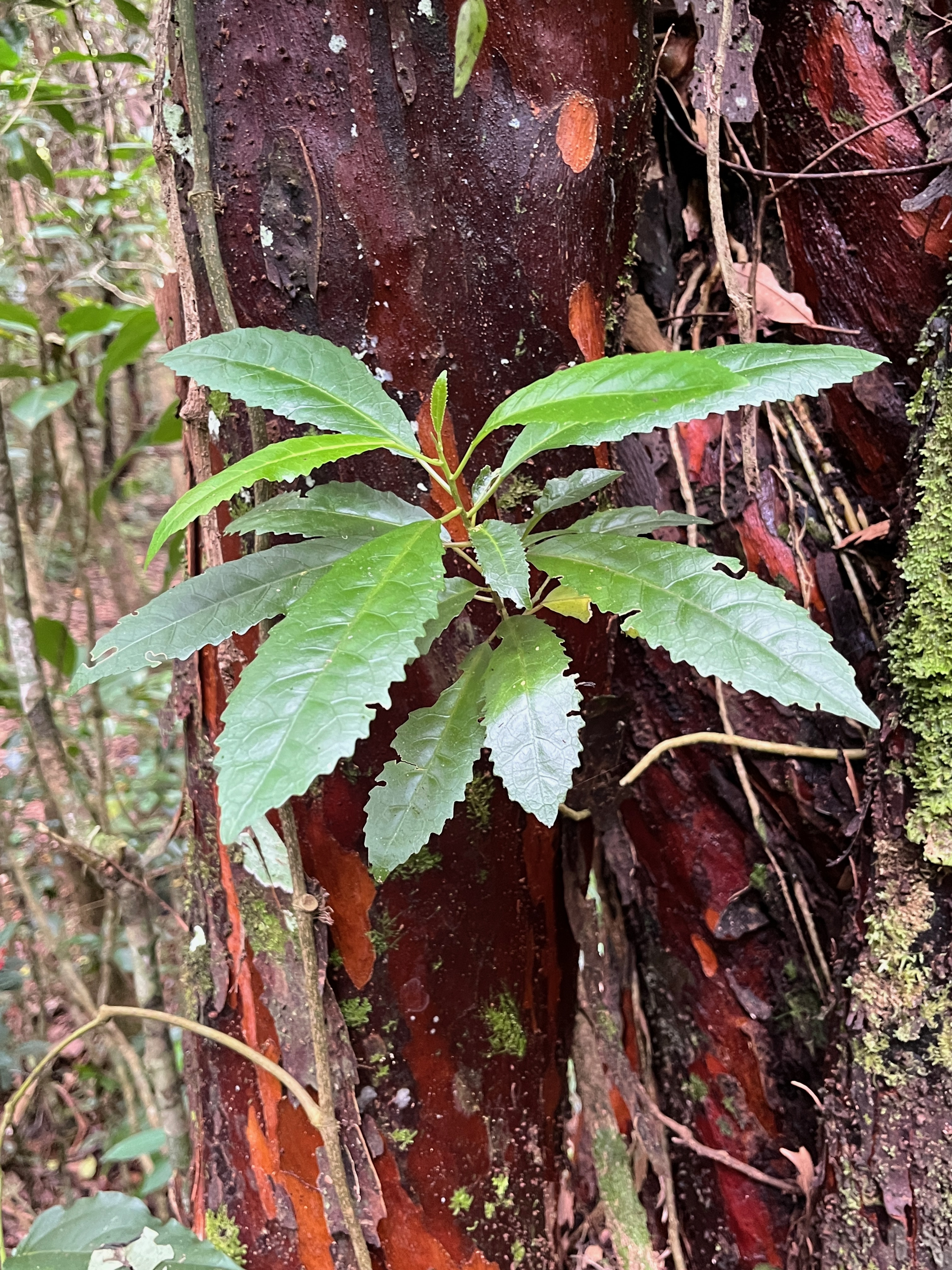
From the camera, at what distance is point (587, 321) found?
97 cm

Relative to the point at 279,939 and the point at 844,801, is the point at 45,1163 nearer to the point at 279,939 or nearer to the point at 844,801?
the point at 279,939

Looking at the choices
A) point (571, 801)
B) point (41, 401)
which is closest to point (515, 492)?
point (571, 801)

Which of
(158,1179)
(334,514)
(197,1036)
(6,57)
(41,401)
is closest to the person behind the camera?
(334,514)

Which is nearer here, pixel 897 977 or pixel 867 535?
pixel 897 977

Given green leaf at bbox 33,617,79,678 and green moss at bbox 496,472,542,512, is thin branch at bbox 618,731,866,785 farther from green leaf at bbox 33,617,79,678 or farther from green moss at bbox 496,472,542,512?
green leaf at bbox 33,617,79,678

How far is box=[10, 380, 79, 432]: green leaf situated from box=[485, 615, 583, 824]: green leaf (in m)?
1.71

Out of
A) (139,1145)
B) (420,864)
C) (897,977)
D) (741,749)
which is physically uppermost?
(420,864)

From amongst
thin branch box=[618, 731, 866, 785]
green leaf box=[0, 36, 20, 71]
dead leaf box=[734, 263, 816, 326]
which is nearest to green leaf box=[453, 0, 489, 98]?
dead leaf box=[734, 263, 816, 326]

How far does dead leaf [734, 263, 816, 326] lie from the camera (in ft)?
4.38

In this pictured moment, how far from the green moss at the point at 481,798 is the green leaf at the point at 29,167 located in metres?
2.03

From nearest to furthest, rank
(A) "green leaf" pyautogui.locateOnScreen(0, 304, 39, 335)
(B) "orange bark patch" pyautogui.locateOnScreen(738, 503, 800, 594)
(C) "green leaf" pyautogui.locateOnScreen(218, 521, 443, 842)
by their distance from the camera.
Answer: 1. (C) "green leaf" pyautogui.locateOnScreen(218, 521, 443, 842)
2. (B) "orange bark patch" pyautogui.locateOnScreen(738, 503, 800, 594)
3. (A) "green leaf" pyautogui.locateOnScreen(0, 304, 39, 335)

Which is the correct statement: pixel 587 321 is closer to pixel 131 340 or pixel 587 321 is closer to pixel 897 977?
pixel 897 977

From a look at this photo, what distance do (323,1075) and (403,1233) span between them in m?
0.26

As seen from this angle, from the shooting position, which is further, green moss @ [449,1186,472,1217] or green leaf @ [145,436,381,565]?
green moss @ [449,1186,472,1217]
